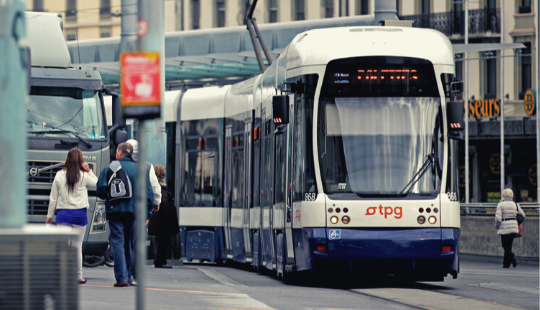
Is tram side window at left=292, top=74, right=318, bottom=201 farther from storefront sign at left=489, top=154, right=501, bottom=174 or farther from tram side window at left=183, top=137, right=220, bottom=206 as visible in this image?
storefront sign at left=489, top=154, right=501, bottom=174

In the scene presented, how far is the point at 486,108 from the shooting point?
4753 cm

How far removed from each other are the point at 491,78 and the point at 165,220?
32.5m

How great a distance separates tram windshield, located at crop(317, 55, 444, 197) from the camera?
14648mm

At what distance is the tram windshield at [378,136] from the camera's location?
14648mm

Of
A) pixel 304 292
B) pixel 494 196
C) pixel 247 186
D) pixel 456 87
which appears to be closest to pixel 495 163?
pixel 494 196

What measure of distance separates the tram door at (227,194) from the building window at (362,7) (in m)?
33.7

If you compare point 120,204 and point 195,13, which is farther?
point 195,13

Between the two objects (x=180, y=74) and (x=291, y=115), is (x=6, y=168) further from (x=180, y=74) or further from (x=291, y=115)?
(x=180, y=74)

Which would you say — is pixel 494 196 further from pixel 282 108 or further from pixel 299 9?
pixel 282 108

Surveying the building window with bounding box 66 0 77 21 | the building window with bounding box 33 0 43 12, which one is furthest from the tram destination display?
the building window with bounding box 66 0 77 21

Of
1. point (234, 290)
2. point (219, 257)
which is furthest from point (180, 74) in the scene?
point (234, 290)

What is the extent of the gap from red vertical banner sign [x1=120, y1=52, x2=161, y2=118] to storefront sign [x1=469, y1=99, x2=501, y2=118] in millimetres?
41048

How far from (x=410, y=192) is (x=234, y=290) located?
2.54 m

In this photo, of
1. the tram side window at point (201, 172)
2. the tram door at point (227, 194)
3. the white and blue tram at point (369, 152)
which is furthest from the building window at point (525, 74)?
the white and blue tram at point (369, 152)
